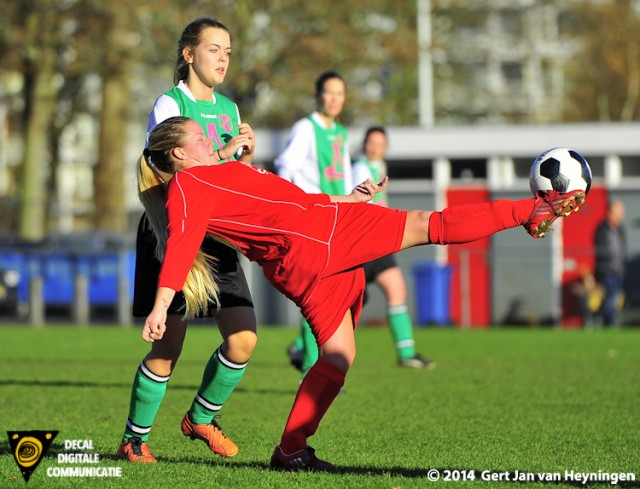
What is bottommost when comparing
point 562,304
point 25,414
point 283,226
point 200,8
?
point 562,304

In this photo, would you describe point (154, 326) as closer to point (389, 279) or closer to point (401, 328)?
point (389, 279)

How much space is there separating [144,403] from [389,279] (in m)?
4.83

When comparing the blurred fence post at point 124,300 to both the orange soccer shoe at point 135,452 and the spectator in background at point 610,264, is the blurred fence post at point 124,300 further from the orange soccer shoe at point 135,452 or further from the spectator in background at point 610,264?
the orange soccer shoe at point 135,452

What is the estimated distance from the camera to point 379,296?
2120cm

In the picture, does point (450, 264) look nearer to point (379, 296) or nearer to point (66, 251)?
point (379, 296)

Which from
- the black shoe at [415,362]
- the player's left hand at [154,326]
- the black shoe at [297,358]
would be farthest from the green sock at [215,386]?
the black shoe at [415,362]

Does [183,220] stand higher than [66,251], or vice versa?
[183,220]

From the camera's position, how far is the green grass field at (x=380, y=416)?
550 centimetres

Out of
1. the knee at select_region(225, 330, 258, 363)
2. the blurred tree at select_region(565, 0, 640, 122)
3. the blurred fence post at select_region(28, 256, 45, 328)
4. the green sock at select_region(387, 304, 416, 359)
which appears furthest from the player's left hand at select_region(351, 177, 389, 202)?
the blurred tree at select_region(565, 0, 640, 122)

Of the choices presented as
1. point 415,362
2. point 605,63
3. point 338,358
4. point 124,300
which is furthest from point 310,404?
point 605,63

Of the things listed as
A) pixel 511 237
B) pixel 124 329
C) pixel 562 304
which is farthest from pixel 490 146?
pixel 124 329

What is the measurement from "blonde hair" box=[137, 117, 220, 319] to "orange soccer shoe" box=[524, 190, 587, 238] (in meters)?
1.54

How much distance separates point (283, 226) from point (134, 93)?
29096 millimetres

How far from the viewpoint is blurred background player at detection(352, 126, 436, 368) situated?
1050 cm
